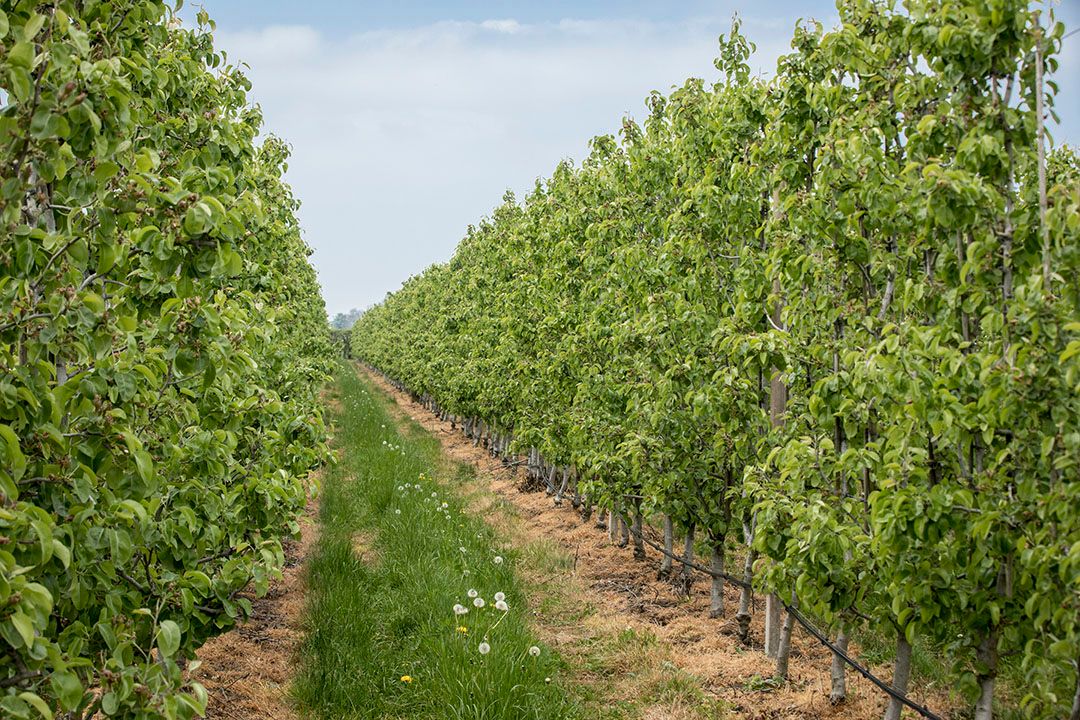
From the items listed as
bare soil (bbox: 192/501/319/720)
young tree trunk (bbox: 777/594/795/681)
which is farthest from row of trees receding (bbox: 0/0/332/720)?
young tree trunk (bbox: 777/594/795/681)

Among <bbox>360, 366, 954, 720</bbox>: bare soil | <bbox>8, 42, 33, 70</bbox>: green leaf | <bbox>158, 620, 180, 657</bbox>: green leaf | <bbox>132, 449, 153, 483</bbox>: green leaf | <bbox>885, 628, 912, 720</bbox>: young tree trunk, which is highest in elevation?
<bbox>8, 42, 33, 70</bbox>: green leaf

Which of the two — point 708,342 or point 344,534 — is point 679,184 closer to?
point 708,342

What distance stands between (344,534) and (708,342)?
6727mm

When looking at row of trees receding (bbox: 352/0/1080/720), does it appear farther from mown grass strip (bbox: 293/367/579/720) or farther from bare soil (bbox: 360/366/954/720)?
mown grass strip (bbox: 293/367/579/720)

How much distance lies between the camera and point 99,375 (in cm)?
318

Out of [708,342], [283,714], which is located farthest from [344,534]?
[708,342]

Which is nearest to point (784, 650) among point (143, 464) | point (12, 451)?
point (143, 464)

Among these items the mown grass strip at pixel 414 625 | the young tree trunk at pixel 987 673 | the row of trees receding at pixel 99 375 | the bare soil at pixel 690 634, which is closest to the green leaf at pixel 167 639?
the row of trees receding at pixel 99 375

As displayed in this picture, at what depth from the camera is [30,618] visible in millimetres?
2420

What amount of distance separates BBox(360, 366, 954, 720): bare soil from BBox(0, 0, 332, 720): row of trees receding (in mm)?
4520

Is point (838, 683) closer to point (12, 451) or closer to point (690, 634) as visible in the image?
point (690, 634)

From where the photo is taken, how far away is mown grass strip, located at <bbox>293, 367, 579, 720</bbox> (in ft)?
20.9

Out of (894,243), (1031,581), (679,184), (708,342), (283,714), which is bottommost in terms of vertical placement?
(283,714)

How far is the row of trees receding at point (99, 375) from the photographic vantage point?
2740 millimetres
